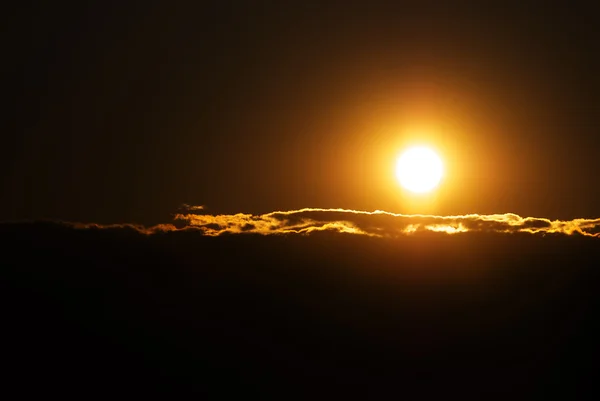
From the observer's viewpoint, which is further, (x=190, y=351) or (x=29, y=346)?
(x=190, y=351)

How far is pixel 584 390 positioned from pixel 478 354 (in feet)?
81.0

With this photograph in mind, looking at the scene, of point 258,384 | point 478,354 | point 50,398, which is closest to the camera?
point 50,398

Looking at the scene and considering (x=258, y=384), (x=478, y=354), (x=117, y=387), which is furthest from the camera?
(x=478, y=354)

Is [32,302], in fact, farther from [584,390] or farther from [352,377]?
[584,390]

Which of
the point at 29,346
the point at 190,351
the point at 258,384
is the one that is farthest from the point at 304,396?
the point at 29,346

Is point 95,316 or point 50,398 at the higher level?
point 95,316

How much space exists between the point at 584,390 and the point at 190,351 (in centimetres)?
8445

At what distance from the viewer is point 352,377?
631 ft

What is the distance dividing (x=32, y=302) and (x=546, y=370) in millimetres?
113710

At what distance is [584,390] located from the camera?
182500mm

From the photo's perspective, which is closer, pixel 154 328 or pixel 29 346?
pixel 29 346

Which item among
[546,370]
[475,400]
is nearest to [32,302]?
[475,400]

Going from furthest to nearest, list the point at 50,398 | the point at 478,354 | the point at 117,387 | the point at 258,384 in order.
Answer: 1. the point at 478,354
2. the point at 258,384
3. the point at 117,387
4. the point at 50,398

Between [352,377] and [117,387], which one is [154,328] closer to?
[117,387]
